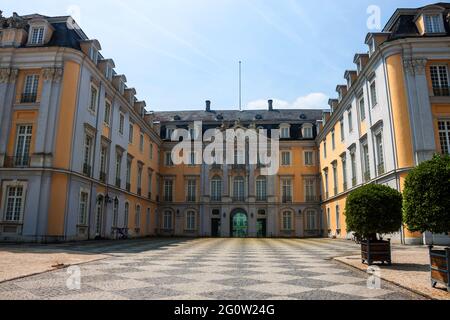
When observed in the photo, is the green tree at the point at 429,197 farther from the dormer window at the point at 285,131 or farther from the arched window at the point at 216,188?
the dormer window at the point at 285,131

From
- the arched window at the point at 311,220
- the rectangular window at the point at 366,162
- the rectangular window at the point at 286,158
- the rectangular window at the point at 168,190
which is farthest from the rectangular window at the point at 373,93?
the rectangular window at the point at 168,190

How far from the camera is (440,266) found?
21.0 feet

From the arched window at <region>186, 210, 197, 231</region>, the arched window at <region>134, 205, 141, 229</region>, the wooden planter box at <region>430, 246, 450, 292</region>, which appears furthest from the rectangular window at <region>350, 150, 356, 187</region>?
the wooden planter box at <region>430, 246, 450, 292</region>

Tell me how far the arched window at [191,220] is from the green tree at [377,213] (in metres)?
28.6

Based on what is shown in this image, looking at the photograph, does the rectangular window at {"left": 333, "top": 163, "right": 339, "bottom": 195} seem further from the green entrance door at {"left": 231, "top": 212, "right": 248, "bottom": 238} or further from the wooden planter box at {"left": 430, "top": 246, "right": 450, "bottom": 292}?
the wooden planter box at {"left": 430, "top": 246, "right": 450, "bottom": 292}

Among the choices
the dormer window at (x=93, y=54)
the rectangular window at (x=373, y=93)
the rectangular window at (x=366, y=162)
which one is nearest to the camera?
the rectangular window at (x=373, y=93)

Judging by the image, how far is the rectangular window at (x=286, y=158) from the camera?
127 feet

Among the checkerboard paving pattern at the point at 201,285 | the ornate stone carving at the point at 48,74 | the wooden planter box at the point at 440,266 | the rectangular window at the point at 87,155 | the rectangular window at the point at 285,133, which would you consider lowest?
the checkerboard paving pattern at the point at 201,285

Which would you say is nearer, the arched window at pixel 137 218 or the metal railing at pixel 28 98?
the metal railing at pixel 28 98

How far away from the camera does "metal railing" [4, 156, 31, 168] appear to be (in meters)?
19.6

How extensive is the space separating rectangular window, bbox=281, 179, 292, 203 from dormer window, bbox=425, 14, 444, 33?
20688 mm
